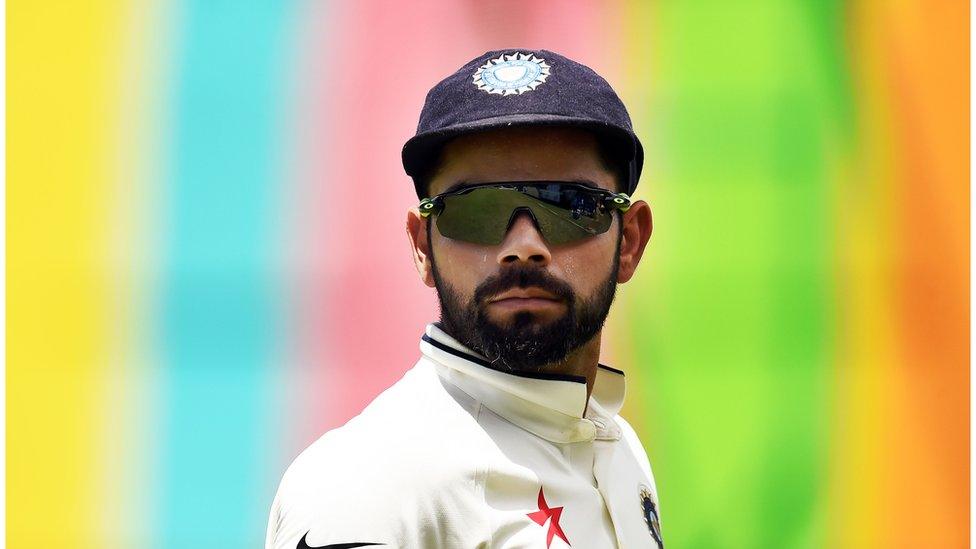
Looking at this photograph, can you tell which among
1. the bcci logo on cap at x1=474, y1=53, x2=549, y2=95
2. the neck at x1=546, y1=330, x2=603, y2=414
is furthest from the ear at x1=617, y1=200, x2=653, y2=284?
the bcci logo on cap at x1=474, y1=53, x2=549, y2=95

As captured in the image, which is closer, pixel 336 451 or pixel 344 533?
pixel 344 533

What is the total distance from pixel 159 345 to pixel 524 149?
1639 millimetres

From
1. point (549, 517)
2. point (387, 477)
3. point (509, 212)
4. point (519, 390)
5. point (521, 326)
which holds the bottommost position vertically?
point (549, 517)

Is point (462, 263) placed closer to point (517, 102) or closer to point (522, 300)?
point (522, 300)

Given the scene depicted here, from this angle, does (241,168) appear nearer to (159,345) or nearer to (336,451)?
(159,345)

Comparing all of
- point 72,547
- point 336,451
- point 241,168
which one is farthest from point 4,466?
point 336,451

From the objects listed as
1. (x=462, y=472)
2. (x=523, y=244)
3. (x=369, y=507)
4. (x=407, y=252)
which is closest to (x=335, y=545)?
(x=369, y=507)

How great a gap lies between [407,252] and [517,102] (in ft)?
4.33

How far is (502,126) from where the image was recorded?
1869 mm

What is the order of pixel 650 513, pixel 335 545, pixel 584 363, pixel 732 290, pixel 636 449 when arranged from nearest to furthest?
pixel 335 545 → pixel 584 363 → pixel 650 513 → pixel 636 449 → pixel 732 290

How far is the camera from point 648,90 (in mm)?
3273

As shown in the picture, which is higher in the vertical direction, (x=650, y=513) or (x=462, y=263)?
(x=462, y=263)

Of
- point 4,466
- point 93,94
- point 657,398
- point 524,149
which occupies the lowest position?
point 4,466

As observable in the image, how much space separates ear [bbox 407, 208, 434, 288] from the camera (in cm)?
213
